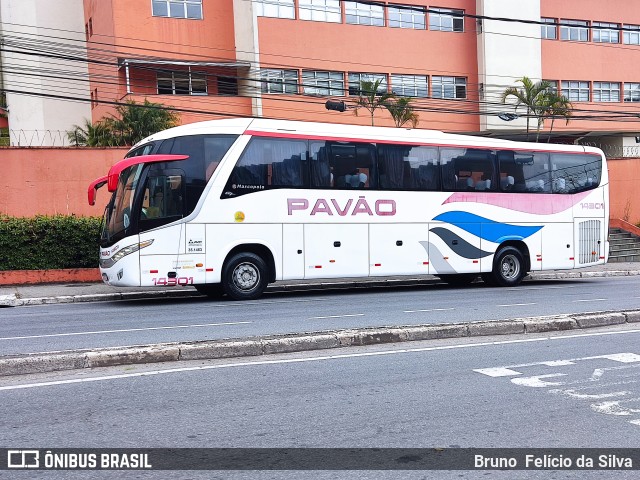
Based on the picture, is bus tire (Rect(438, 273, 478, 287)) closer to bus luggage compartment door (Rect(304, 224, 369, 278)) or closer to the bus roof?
the bus roof

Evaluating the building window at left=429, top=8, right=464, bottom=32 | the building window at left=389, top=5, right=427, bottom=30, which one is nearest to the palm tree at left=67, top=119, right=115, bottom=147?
the building window at left=389, top=5, right=427, bottom=30

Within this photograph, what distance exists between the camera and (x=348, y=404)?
21.4 feet

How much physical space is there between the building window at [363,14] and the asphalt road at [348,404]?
97.6 feet

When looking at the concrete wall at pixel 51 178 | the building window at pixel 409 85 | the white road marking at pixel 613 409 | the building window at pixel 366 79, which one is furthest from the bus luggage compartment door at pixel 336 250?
the building window at pixel 409 85

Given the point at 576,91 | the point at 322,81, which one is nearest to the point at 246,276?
the point at 322,81

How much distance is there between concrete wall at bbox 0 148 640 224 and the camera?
2211 cm

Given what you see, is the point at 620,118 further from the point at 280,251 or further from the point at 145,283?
the point at 145,283

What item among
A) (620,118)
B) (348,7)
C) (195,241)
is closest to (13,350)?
(195,241)

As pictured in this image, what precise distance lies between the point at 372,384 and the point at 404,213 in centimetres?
1117

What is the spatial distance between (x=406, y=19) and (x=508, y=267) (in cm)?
2155

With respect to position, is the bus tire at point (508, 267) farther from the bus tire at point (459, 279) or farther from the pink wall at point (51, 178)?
the pink wall at point (51, 178)

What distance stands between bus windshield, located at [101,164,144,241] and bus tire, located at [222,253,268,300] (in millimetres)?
2373

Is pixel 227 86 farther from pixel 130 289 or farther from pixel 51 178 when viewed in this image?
pixel 130 289

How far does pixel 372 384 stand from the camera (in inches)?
286
